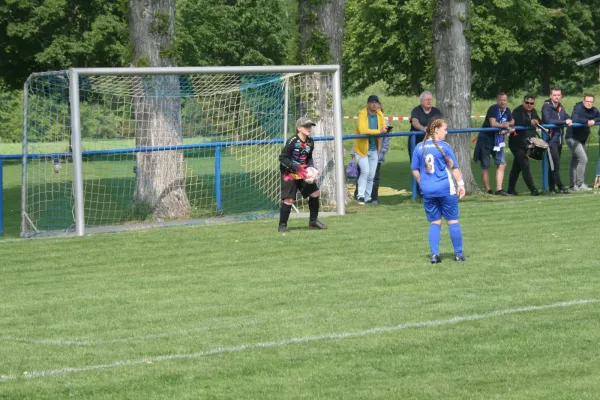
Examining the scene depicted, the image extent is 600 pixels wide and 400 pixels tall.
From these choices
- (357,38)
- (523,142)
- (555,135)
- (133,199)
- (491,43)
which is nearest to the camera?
(133,199)

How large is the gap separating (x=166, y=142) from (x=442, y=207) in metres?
7.02

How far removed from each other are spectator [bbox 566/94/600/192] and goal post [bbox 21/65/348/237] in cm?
484

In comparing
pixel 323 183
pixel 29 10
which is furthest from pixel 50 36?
pixel 323 183

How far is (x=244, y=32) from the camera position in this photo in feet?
242

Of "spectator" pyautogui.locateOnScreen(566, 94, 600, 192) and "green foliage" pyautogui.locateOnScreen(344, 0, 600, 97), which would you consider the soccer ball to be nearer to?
"spectator" pyautogui.locateOnScreen(566, 94, 600, 192)

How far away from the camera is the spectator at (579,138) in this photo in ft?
74.6

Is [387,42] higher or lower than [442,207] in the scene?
higher

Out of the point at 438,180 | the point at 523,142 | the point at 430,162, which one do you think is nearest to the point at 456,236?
the point at 438,180

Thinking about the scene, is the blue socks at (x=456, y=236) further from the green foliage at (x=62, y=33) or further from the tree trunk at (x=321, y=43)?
the green foliage at (x=62, y=33)

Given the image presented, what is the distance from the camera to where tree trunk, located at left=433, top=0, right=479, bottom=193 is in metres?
22.4

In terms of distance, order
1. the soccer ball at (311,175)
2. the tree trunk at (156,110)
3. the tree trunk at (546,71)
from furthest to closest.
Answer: the tree trunk at (546,71), the tree trunk at (156,110), the soccer ball at (311,175)

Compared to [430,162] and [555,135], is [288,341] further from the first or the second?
[555,135]

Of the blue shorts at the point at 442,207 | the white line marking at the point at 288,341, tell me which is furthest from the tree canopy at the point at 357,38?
the white line marking at the point at 288,341

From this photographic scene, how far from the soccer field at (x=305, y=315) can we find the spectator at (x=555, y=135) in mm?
5936
